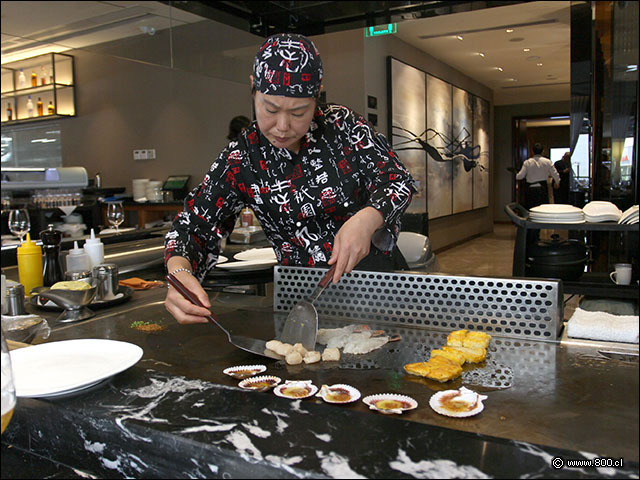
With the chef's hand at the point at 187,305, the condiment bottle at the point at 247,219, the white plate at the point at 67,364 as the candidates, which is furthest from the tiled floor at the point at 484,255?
the white plate at the point at 67,364

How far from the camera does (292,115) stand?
137 cm

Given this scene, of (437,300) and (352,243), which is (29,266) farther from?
(437,300)

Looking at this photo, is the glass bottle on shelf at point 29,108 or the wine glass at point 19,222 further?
the glass bottle on shelf at point 29,108

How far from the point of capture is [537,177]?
7.54m

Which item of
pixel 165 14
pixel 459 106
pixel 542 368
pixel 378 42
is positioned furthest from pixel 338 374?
pixel 459 106

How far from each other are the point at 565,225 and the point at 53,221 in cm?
532

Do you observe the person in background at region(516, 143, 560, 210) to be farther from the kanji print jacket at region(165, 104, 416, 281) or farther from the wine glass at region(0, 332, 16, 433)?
the wine glass at region(0, 332, 16, 433)

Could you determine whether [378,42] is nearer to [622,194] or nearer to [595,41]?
[595,41]

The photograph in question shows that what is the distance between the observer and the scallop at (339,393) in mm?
862

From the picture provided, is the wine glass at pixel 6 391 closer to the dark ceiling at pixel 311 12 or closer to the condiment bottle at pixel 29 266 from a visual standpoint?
the dark ceiling at pixel 311 12

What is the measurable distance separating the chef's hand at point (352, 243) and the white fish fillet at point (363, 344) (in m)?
0.14

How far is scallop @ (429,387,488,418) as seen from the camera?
800 mm

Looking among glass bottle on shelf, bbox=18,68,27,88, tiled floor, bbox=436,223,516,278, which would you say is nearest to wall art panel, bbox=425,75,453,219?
tiled floor, bbox=436,223,516,278

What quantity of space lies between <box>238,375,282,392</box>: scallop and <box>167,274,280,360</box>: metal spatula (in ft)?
0.38
